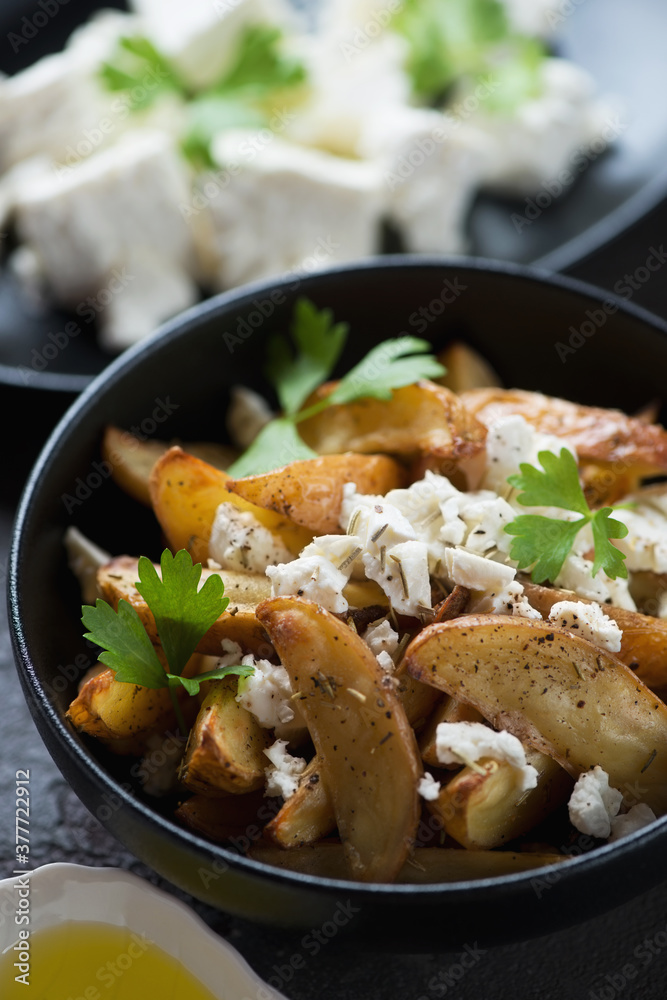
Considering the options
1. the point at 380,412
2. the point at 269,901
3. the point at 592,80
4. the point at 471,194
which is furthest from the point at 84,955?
the point at 592,80

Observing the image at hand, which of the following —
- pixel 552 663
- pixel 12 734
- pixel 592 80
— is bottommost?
pixel 12 734

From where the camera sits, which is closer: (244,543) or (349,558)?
(349,558)

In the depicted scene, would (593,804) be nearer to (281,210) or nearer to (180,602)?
(180,602)

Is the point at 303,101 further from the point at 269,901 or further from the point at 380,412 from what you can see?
the point at 269,901

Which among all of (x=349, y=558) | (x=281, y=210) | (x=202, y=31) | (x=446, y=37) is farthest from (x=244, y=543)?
(x=446, y=37)

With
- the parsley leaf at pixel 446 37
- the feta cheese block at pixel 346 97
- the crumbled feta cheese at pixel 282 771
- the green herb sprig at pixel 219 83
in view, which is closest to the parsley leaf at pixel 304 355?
the crumbled feta cheese at pixel 282 771

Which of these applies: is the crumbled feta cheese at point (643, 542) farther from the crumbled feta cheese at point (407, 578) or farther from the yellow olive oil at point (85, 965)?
the yellow olive oil at point (85, 965)

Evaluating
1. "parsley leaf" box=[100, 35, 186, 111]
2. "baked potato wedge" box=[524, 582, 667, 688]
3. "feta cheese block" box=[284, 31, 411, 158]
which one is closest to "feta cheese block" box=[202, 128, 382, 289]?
"feta cheese block" box=[284, 31, 411, 158]

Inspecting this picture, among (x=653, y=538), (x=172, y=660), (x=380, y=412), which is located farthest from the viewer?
(x=380, y=412)
